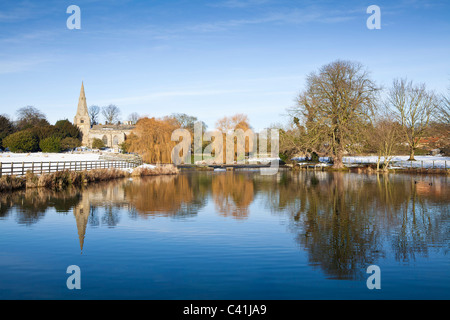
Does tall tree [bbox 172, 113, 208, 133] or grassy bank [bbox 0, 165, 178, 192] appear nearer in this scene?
grassy bank [bbox 0, 165, 178, 192]

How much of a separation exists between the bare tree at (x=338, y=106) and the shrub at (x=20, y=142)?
6733cm

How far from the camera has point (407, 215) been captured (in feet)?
54.2

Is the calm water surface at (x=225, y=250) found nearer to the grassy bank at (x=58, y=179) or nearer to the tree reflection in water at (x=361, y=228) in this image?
the tree reflection in water at (x=361, y=228)

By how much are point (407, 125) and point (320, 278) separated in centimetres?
6039

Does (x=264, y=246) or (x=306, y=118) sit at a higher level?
(x=306, y=118)

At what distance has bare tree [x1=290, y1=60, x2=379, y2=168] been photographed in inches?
2025

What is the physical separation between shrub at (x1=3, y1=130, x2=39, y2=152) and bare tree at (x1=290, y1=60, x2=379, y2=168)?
67326mm

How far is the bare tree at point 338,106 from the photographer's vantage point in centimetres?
5144

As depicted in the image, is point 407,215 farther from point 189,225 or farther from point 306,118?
point 306,118

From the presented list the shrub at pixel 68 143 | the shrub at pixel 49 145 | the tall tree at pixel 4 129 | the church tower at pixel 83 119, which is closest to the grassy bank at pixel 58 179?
the shrub at pixel 49 145

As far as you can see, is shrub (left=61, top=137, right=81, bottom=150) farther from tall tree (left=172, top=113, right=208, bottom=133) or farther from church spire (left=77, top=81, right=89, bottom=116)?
church spire (left=77, top=81, right=89, bottom=116)

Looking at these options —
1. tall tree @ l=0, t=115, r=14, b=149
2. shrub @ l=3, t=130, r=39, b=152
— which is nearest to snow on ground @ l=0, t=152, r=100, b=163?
shrub @ l=3, t=130, r=39, b=152
